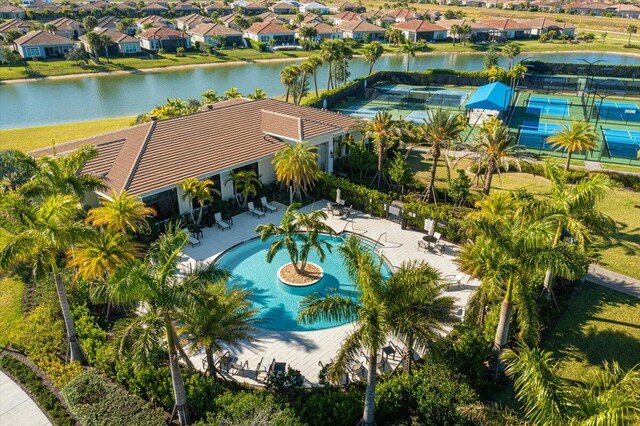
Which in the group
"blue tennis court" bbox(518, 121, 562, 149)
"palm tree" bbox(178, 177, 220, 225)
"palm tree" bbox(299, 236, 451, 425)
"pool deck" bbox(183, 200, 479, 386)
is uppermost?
"palm tree" bbox(299, 236, 451, 425)

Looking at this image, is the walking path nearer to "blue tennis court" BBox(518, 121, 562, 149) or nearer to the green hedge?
the green hedge

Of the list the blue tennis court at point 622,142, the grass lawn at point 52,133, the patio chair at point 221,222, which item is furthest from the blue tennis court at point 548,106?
the grass lawn at point 52,133

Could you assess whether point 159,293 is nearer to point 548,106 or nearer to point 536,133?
point 536,133

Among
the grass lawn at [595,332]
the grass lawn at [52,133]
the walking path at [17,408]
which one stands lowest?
the grass lawn at [52,133]

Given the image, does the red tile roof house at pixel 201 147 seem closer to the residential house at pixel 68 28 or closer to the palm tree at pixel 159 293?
the palm tree at pixel 159 293

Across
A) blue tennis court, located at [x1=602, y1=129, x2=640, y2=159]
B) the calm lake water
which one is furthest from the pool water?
the calm lake water

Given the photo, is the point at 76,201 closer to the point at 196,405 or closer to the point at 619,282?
the point at 196,405
